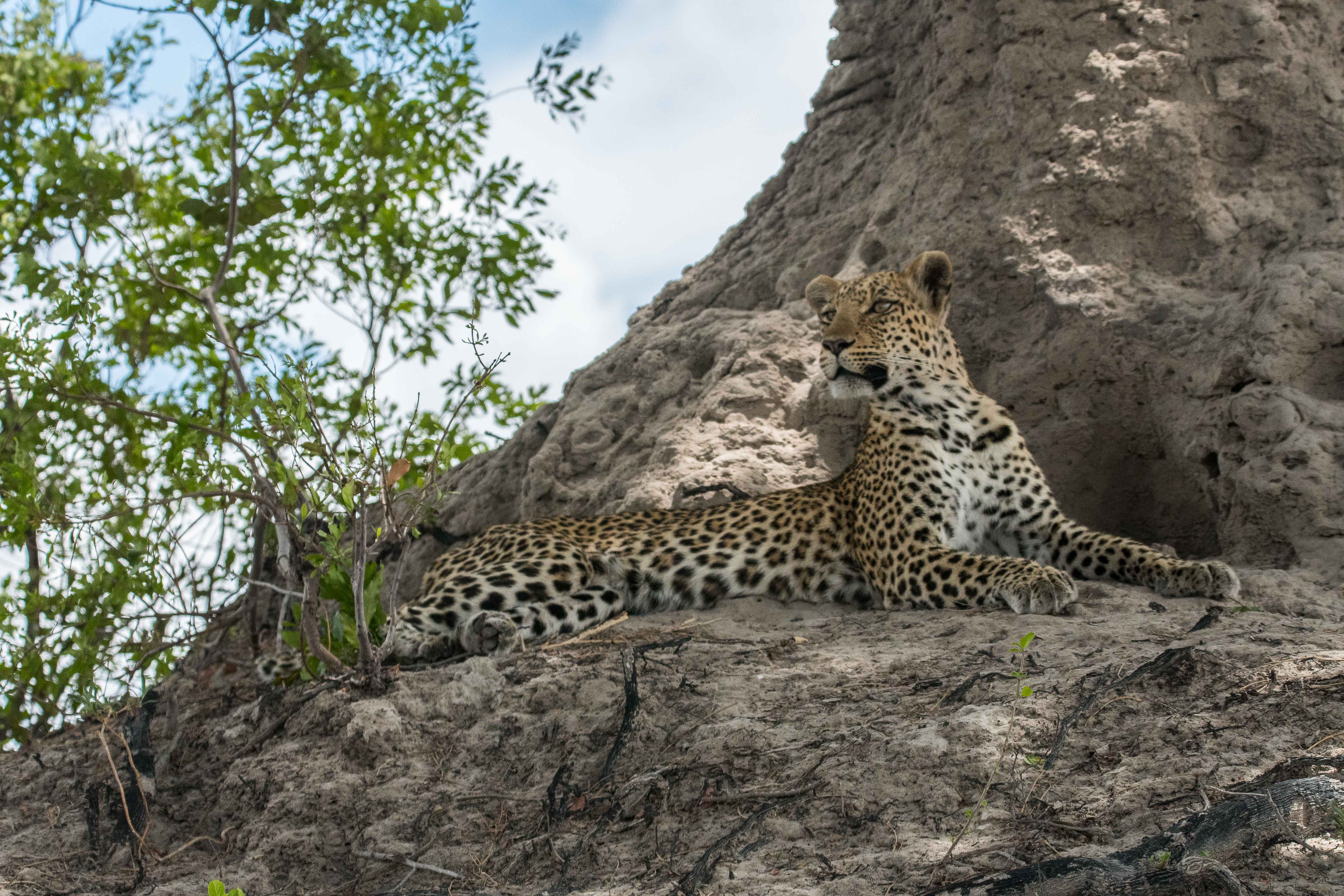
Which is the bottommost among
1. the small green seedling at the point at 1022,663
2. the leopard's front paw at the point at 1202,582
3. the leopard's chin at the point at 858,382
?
the leopard's front paw at the point at 1202,582

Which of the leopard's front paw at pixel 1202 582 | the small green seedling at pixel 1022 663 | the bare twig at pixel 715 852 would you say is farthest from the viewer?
the leopard's front paw at pixel 1202 582

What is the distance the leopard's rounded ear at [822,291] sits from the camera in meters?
7.56

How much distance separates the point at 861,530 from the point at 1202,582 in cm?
183

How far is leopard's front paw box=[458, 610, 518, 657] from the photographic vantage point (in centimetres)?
597

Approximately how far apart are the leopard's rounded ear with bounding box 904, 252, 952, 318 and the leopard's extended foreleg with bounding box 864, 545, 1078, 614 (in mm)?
1650

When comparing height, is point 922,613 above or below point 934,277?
below

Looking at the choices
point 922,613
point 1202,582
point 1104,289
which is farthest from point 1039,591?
point 1104,289

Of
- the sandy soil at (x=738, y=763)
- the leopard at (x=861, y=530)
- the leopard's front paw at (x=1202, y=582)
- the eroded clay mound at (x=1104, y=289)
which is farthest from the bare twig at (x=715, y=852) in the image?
the eroded clay mound at (x=1104, y=289)

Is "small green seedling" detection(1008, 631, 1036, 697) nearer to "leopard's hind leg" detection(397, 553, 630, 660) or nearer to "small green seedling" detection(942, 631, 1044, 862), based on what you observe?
"small green seedling" detection(942, 631, 1044, 862)

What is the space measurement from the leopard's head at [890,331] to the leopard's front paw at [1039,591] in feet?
5.67

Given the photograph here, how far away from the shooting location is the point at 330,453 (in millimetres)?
4586

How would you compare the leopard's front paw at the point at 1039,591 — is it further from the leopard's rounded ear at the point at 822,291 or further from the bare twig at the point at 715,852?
the leopard's rounded ear at the point at 822,291

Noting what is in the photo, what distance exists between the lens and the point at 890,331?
7156 mm

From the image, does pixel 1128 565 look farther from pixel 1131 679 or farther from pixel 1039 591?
pixel 1131 679
